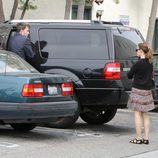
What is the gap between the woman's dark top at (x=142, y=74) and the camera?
9.35m

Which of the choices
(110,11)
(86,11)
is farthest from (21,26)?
(110,11)

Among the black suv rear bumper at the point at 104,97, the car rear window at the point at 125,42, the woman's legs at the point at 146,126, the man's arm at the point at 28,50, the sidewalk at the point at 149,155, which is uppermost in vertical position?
the car rear window at the point at 125,42

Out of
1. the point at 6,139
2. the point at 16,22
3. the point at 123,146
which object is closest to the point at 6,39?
the point at 16,22

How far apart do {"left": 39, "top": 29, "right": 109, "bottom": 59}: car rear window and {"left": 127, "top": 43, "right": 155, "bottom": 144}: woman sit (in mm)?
1091

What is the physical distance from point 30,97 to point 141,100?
1.91 metres

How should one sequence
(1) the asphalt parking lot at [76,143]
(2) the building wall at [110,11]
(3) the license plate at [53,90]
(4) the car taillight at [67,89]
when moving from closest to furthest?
1. (1) the asphalt parking lot at [76,143]
2. (3) the license plate at [53,90]
3. (4) the car taillight at [67,89]
4. (2) the building wall at [110,11]

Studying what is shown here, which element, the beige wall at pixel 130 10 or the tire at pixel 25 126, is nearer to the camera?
the tire at pixel 25 126

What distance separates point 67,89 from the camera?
31.4ft

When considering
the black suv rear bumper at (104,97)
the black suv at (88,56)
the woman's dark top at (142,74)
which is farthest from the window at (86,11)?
the woman's dark top at (142,74)

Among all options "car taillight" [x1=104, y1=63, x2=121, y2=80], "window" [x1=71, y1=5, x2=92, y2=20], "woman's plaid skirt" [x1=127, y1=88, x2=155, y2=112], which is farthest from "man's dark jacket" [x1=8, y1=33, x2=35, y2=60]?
"window" [x1=71, y1=5, x2=92, y2=20]

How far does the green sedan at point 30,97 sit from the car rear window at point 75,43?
115 cm

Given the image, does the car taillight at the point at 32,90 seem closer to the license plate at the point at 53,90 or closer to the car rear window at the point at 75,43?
the license plate at the point at 53,90

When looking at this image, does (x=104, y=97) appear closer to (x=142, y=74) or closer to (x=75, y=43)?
(x=142, y=74)

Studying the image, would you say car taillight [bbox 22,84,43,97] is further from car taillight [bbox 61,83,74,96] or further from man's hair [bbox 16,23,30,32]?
man's hair [bbox 16,23,30,32]
